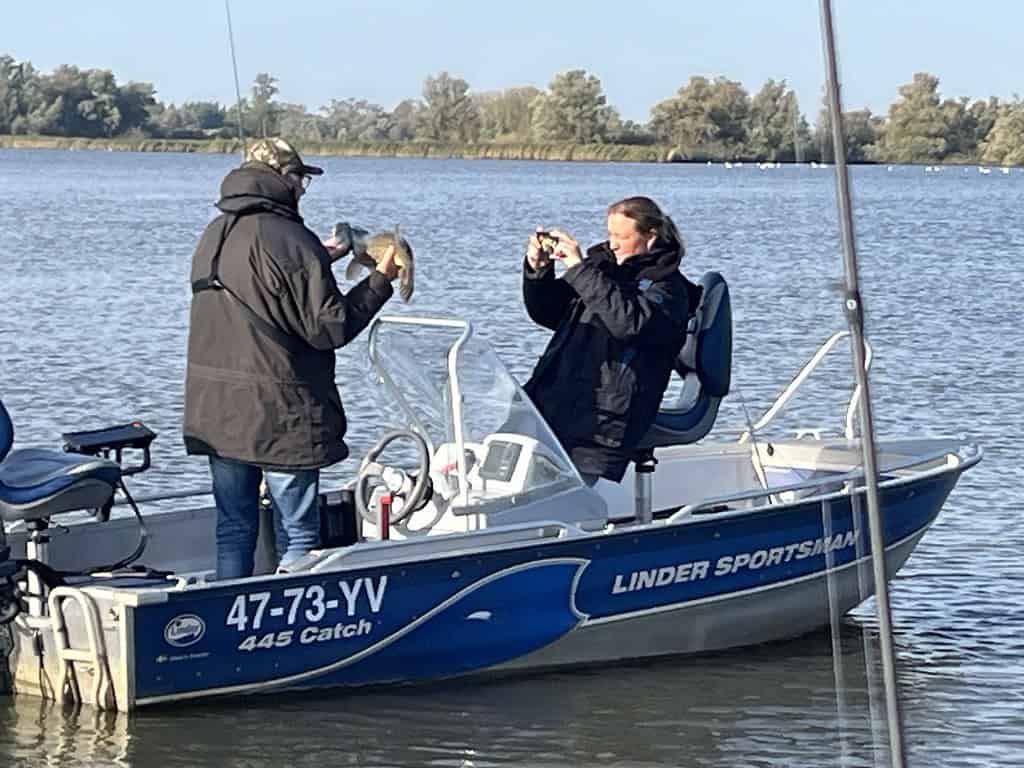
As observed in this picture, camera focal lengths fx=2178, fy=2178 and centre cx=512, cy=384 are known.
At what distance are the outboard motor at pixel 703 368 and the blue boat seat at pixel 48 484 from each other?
7.62 feet

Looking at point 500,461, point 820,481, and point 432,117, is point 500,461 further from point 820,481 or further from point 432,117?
point 432,117

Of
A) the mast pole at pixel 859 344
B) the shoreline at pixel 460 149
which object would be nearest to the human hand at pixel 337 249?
the mast pole at pixel 859 344

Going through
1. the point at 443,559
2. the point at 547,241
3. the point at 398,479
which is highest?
the point at 547,241

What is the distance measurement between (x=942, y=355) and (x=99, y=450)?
14777 millimetres

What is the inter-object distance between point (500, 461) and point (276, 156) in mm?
1661

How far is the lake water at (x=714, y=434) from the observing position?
763 centimetres

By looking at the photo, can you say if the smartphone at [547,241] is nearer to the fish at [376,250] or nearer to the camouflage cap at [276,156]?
the fish at [376,250]

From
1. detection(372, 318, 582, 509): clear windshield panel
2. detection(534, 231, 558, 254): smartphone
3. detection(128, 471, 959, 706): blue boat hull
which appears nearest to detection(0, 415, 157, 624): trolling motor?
detection(128, 471, 959, 706): blue boat hull

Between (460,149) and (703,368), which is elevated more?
(460,149)

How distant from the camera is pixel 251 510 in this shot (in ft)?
25.3

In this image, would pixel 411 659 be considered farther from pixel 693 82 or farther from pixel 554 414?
pixel 693 82

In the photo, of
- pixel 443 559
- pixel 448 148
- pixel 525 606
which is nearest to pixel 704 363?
pixel 525 606

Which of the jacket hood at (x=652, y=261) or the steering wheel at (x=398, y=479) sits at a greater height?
the jacket hood at (x=652, y=261)

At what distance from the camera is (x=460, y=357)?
8.37 metres
